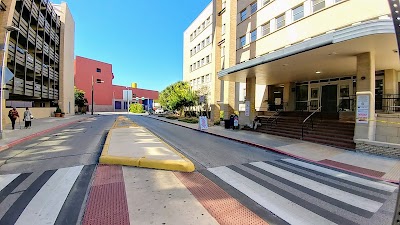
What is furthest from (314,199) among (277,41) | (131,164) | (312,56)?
(277,41)

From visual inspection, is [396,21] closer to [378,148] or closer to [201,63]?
[378,148]

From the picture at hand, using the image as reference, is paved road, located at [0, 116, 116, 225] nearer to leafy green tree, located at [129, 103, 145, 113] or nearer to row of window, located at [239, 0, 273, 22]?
row of window, located at [239, 0, 273, 22]

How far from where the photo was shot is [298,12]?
60.1 ft

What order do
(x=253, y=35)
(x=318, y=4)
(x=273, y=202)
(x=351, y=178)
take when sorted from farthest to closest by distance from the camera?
(x=253, y=35) → (x=318, y=4) → (x=351, y=178) → (x=273, y=202)

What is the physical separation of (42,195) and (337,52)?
12.6 m

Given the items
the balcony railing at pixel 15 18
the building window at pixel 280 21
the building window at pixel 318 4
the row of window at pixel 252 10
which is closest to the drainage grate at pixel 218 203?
the building window at pixel 318 4

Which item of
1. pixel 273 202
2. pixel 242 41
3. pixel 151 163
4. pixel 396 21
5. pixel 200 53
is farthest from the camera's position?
pixel 200 53

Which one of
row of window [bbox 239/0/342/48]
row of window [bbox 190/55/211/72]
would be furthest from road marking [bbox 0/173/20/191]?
row of window [bbox 190/55/211/72]

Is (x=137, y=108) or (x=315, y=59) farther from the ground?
(x=315, y=59)

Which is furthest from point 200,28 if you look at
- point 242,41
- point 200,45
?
point 242,41

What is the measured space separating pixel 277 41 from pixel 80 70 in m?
66.7

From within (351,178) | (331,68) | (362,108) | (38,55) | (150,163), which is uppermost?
(38,55)

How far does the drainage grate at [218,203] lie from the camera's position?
3.84 meters

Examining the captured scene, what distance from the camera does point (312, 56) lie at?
11.9 m
